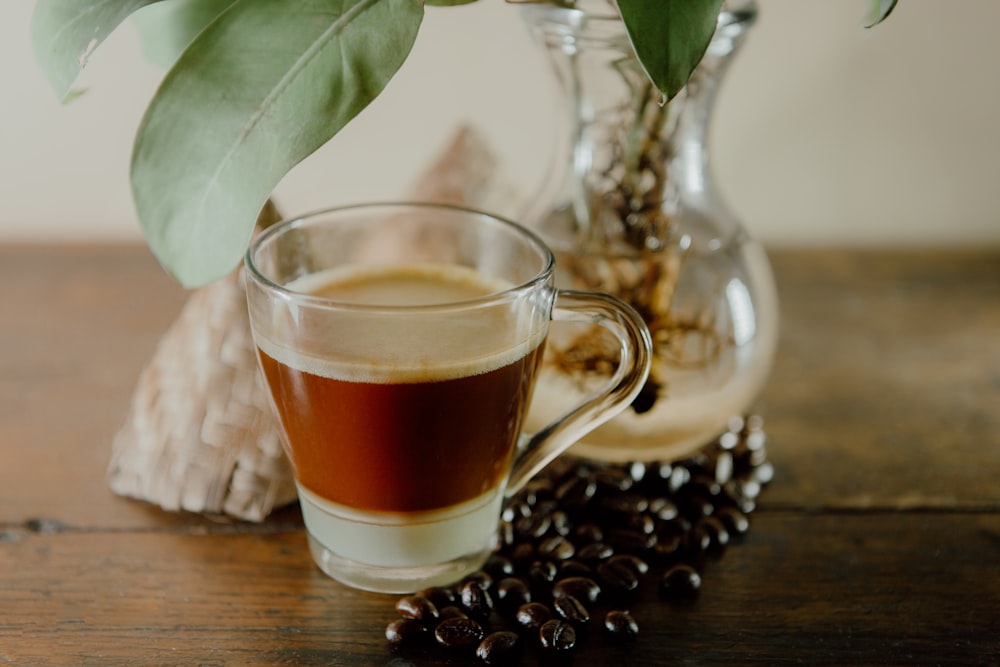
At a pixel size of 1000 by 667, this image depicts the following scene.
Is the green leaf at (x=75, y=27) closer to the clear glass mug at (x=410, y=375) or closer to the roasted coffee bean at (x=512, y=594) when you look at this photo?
the clear glass mug at (x=410, y=375)

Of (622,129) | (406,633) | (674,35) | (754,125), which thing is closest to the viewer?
(674,35)

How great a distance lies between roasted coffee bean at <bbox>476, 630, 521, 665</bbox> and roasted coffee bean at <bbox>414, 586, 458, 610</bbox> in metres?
0.04

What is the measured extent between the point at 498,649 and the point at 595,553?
120mm

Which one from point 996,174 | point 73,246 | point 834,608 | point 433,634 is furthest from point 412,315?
point 996,174

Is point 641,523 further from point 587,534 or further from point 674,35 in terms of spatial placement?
point 674,35

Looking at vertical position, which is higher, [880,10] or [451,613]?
[880,10]

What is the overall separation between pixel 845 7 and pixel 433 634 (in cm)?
95

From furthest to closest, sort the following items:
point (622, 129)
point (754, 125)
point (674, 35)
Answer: point (754, 125), point (622, 129), point (674, 35)

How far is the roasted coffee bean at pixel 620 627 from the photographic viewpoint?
1.97 ft

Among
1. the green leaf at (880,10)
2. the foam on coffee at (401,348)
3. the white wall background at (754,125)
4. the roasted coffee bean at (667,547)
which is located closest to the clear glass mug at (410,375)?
the foam on coffee at (401,348)

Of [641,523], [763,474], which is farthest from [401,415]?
[763,474]

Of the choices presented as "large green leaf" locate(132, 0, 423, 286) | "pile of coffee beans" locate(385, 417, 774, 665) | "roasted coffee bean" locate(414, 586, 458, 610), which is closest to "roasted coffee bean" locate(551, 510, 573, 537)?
"pile of coffee beans" locate(385, 417, 774, 665)

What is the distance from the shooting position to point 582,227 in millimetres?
728

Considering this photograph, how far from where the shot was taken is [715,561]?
683 millimetres
